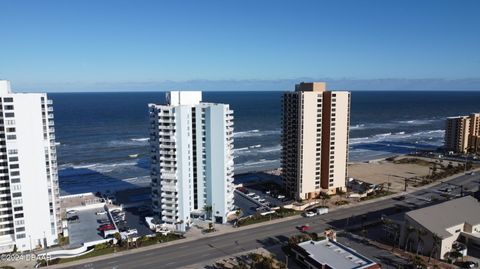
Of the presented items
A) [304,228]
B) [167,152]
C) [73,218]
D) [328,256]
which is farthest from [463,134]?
[73,218]

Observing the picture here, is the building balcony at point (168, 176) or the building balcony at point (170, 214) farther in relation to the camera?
the building balcony at point (170, 214)

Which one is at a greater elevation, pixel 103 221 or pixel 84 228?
pixel 103 221

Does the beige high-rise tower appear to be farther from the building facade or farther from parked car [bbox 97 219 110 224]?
the building facade

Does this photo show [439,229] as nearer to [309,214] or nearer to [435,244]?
[435,244]

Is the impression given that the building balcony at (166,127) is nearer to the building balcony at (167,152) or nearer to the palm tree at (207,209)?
the building balcony at (167,152)

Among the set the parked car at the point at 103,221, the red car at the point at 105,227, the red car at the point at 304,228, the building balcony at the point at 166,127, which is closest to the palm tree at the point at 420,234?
the red car at the point at 304,228

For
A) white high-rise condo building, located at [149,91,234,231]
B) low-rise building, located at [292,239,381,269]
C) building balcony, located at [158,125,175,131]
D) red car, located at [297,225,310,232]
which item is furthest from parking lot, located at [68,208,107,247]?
red car, located at [297,225,310,232]

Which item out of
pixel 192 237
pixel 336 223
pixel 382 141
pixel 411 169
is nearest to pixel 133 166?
pixel 192 237

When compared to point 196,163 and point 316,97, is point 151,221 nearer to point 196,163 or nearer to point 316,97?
point 196,163
